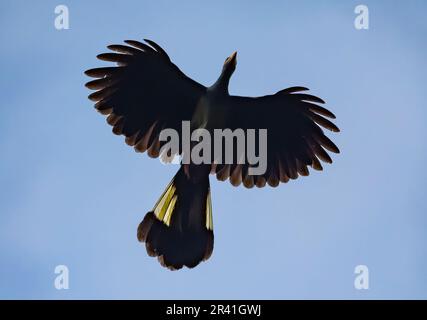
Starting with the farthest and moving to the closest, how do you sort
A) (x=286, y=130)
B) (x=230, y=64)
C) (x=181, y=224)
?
(x=286, y=130) → (x=181, y=224) → (x=230, y=64)

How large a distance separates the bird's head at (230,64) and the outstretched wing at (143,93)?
406 millimetres

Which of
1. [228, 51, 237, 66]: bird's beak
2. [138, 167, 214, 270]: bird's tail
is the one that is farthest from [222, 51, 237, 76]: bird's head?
[138, 167, 214, 270]: bird's tail

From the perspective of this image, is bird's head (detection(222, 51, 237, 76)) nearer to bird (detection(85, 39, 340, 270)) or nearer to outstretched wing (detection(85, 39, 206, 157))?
bird (detection(85, 39, 340, 270))

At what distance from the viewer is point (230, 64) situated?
28.9 ft

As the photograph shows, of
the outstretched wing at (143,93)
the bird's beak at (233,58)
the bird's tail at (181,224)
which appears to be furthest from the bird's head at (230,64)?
the bird's tail at (181,224)

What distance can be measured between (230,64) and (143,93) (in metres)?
1.13

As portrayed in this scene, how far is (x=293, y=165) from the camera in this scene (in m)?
9.30

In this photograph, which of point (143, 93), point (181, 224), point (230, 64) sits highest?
point (230, 64)

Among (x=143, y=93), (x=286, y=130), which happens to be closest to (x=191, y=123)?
(x=143, y=93)

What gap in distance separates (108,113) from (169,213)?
4.64 ft

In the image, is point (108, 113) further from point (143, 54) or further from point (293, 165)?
point (293, 165)

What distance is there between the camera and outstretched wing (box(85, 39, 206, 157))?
346 inches

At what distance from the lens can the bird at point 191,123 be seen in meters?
8.80

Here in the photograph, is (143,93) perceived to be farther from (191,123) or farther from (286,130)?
(286,130)
